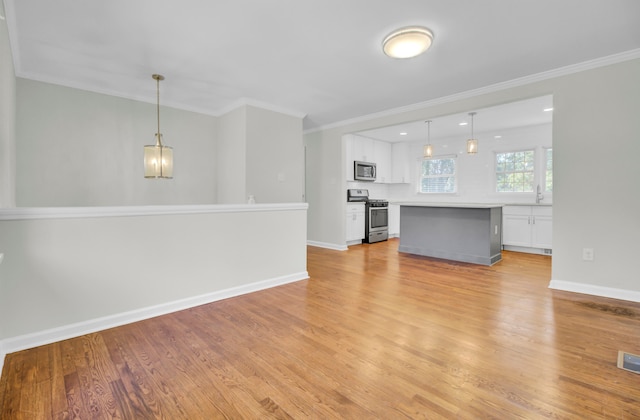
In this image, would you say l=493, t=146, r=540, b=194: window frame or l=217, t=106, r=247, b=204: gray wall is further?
l=493, t=146, r=540, b=194: window frame

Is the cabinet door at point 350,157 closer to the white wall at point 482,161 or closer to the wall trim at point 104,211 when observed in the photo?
the white wall at point 482,161

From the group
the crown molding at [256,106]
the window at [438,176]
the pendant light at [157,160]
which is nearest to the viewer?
the pendant light at [157,160]

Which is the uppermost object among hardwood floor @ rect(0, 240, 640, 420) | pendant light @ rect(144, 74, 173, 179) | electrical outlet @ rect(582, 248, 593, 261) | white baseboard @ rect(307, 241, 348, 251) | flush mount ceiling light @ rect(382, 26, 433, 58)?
flush mount ceiling light @ rect(382, 26, 433, 58)

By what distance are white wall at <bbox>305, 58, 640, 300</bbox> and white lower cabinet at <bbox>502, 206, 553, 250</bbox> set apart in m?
2.21

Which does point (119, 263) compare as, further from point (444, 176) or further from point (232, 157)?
point (444, 176)

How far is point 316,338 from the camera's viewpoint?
2158 mm

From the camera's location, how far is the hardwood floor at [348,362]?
1.45 metres

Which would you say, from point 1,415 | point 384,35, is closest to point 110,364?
point 1,415

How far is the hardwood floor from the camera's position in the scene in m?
1.45

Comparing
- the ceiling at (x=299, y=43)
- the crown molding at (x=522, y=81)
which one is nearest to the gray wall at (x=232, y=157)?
the ceiling at (x=299, y=43)

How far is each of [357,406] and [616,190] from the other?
335 cm

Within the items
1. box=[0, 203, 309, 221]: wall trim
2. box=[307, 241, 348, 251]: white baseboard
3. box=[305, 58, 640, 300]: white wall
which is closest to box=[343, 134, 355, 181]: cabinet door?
box=[307, 241, 348, 251]: white baseboard

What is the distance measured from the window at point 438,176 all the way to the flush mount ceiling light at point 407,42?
4763 mm

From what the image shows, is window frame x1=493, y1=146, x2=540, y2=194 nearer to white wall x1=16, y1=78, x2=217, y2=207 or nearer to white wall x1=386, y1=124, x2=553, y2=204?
white wall x1=386, y1=124, x2=553, y2=204
